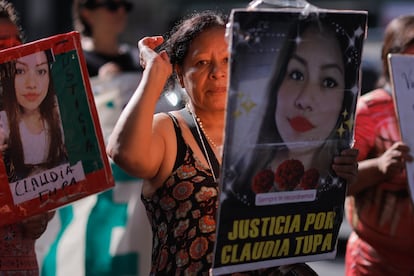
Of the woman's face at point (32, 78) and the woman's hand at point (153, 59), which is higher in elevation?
the woman's hand at point (153, 59)

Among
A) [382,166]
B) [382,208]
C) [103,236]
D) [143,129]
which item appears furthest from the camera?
[103,236]

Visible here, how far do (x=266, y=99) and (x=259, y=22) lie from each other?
0.73 ft

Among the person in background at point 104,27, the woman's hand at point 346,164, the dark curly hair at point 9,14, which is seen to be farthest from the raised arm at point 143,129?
the person in background at point 104,27

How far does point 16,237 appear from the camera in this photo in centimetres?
347

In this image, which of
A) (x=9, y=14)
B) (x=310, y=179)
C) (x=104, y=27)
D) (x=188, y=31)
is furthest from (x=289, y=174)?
(x=104, y=27)

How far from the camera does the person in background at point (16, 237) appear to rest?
11.3ft

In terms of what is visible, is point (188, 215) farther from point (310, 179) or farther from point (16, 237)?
point (16, 237)

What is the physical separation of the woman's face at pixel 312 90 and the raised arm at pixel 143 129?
35 cm

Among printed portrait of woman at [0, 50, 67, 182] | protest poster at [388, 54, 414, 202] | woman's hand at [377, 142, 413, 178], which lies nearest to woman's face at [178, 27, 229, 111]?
printed portrait of woman at [0, 50, 67, 182]

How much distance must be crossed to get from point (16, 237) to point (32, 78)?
2.14 ft

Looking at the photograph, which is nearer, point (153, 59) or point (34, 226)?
point (153, 59)

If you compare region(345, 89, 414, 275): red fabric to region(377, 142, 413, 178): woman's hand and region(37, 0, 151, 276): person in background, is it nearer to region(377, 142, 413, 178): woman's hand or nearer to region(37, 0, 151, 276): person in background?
region(377, 142, 413, 178): woman's hand

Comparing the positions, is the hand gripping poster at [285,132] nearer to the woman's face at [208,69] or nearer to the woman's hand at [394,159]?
the woman's face at [208,69]

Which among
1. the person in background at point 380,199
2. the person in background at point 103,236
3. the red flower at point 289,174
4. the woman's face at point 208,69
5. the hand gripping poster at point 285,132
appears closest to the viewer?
the hand gripping poster at point 285,132
